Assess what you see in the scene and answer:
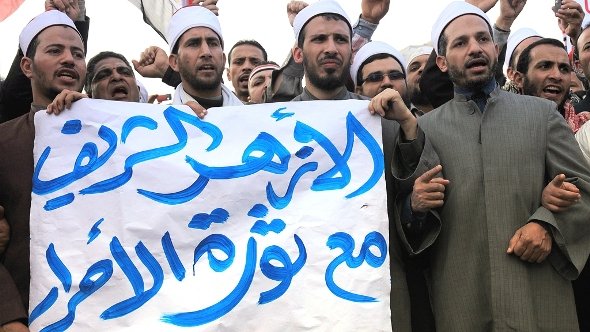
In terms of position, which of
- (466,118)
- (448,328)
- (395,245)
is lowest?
(448,328)

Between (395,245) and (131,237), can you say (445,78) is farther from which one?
(131,237)

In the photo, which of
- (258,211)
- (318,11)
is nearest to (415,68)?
(318,11)

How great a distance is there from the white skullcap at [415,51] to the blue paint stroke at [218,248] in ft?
8.91

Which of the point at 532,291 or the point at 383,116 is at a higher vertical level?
the point at 383,116

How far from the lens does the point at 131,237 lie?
354 cm

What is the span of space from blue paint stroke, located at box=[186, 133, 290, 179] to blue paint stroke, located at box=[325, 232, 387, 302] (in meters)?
0.42

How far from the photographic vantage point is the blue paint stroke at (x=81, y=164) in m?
3.60

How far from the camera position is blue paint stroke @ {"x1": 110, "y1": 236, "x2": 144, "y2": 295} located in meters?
3.47

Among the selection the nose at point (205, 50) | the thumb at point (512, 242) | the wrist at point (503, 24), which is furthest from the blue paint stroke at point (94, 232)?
the wrist at point (503, 24)

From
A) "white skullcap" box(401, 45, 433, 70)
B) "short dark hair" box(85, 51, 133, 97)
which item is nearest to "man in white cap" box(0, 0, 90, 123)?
"short dark hair" box(85, 51, 133, 97)

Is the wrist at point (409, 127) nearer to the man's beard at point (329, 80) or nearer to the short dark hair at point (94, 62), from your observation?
the man's beard at point (329, 80)

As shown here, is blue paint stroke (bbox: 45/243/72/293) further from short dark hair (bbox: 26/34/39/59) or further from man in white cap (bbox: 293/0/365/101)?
man in white cap (bbox: 293/0/365/101)

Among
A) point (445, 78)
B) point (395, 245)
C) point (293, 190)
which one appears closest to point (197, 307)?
point (293, 190)

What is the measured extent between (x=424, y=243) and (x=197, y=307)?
42.3 inches
